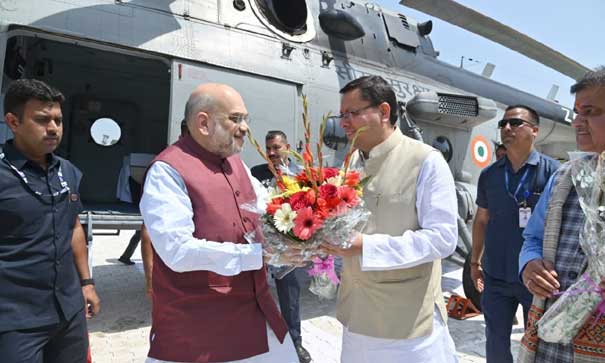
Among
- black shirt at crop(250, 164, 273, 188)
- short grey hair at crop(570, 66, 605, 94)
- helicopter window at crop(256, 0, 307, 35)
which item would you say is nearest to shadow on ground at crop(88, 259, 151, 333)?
black shirt at crop(250, 164, 273, 188)

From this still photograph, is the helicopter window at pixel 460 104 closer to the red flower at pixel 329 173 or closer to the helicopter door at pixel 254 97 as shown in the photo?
the helicopter door at pixel 254 97

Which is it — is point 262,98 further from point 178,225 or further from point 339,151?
point 178,225

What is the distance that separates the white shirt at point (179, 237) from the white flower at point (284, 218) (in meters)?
0.13

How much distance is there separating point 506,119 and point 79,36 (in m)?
3.50

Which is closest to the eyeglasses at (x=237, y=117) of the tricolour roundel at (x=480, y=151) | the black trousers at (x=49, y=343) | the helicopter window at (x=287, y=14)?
the black trousers at (x=49, y=343)

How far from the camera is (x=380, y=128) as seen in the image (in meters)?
1.77

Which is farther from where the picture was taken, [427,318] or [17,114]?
[17,114]

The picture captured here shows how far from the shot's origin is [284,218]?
134 centimetres

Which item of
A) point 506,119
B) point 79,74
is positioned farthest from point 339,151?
point 79,74

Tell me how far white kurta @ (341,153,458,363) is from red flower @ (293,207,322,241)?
285 millimetres

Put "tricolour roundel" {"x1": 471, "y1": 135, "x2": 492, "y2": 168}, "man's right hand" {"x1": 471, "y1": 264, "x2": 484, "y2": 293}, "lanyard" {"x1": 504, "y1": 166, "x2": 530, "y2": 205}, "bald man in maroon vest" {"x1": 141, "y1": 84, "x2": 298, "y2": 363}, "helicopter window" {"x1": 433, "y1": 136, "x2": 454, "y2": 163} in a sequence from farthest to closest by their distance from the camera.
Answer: "tricolour roundel" {"x1": 471, "y1": 135, "x2": 492, "y2": 168}, "helicopter window" {"x1": 433, "y1": 136, "x2": 454, "y2": 163}, "man's right hand" {"x1": 471, "y1": 264, "x2": 484, "y2": 293}, "lanyard" {"x1": 504, "y1": 166, "x2": 530, "y2": 205}, "bald man in maroon vest" {"x1": 141, "y1": 84, "x2": 298, "y2": 363}

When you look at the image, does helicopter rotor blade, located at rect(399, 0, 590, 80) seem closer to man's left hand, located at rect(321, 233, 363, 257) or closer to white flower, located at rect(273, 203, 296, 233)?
man's left hand, located at rect(321, 233, 363, 257)

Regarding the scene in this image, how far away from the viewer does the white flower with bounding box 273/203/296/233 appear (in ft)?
4.35

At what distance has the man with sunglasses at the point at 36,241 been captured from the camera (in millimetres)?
1744
